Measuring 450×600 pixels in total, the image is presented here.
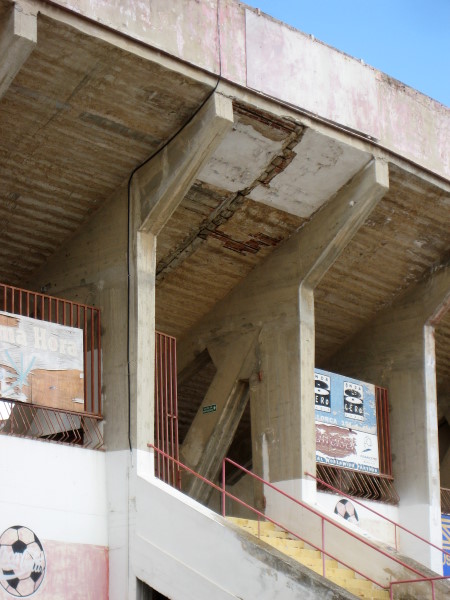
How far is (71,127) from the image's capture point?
660 inches

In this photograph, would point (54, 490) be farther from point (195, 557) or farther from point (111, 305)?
point (111, 305)

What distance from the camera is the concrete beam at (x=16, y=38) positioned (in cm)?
1465

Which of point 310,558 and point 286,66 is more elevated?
point 286,66

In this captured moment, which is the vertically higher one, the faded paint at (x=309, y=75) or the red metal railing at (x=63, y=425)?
the faded paint at (x=309, y=75)

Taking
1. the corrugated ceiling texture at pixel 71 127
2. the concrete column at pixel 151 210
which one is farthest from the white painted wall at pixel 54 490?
the corrugated ceiling texture at pixel 71 127

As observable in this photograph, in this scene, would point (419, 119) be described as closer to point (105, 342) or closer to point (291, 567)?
point (105, 342)

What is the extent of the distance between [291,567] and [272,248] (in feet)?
22.8

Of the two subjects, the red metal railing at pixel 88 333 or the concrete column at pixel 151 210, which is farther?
the red metal railing at pixel 88 333

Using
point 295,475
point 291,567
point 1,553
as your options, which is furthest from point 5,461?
point 295,475

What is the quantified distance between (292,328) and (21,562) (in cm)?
650

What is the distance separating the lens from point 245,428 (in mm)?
25141

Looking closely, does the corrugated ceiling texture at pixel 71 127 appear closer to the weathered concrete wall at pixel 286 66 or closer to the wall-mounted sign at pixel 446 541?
the weathered concrete wall at pixel 286 66

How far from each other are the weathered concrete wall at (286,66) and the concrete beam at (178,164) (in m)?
0.62

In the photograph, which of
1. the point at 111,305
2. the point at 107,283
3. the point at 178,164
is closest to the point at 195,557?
the point at 111,305
